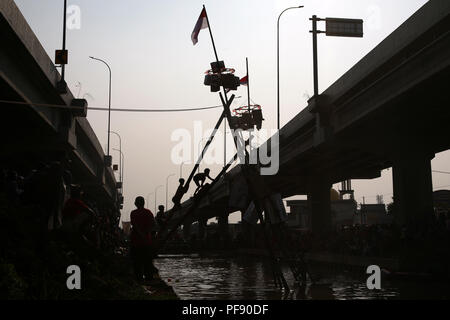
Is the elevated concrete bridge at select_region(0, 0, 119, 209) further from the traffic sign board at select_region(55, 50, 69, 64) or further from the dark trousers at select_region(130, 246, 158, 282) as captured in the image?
the dark trousers at select_region(130, 246, 158, 282)

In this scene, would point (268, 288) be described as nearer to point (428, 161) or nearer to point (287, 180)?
point (428, 161)

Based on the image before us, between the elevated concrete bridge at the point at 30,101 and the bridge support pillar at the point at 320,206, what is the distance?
19.3 metres

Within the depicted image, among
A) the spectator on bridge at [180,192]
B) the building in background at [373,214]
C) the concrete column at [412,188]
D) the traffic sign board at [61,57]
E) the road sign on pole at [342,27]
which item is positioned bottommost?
the spectator on bridge at [180,192]

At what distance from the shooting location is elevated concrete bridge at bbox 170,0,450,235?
22.1 meters

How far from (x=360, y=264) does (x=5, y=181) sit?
1708cm

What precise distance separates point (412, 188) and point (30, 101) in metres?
19.2

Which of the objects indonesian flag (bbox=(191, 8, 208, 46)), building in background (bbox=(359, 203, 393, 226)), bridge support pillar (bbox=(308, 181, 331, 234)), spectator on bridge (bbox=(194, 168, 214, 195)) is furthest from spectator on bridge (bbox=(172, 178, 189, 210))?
building in background (bbox=(359, 203, 393, 226))

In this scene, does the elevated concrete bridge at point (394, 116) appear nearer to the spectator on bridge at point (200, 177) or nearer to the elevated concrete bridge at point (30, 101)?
the spectator on bridge at point (200, 177)

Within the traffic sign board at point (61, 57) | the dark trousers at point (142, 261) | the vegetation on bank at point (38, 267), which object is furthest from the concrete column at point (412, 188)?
the vegetation on bank at point (38, 267)

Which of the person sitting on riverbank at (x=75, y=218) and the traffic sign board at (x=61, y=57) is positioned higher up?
the traffic sign board at (x=61, y=57)

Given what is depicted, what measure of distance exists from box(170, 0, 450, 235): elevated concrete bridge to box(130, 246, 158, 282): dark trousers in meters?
2.58

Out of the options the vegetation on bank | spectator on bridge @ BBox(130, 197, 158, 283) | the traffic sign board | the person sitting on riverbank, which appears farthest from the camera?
the traffic sign board

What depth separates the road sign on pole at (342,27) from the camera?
31.9 metres

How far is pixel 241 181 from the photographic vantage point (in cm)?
1502
